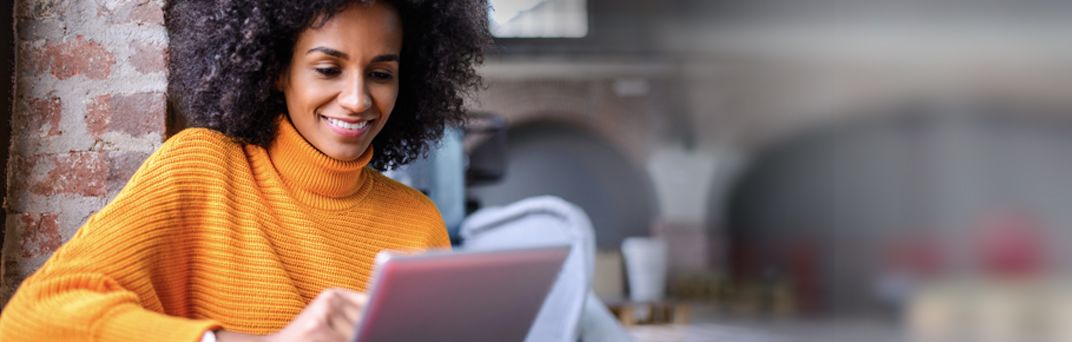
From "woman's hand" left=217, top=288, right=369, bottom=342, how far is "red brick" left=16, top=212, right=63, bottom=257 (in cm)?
45

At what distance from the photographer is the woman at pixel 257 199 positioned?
2.08 feet

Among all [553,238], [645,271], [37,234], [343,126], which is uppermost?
[343,126]

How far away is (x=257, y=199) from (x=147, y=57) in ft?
1.01

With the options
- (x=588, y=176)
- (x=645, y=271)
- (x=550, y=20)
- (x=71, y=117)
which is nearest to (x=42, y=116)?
(x=71, y=117)

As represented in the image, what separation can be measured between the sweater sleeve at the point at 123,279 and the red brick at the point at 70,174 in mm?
266

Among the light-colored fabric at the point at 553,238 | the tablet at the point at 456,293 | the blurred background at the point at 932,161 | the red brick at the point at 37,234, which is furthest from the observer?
the light-colored fabric at the point at 553,238

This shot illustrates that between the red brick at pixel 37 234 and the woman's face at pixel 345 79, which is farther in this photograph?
the red brick at pixel 37 234

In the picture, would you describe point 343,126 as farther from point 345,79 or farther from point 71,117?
point 71,117

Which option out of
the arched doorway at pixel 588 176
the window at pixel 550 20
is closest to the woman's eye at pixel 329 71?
the window at pixel 550 20

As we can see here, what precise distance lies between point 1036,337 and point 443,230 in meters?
0.62

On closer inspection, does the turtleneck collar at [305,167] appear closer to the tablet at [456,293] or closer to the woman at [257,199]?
the woman at [257,199]

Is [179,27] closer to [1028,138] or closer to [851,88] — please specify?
[851,88]

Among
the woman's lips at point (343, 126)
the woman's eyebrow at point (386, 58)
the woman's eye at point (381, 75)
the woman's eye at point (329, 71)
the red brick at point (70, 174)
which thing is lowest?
the red brick at point (70, 174)

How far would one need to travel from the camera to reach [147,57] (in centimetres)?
99
